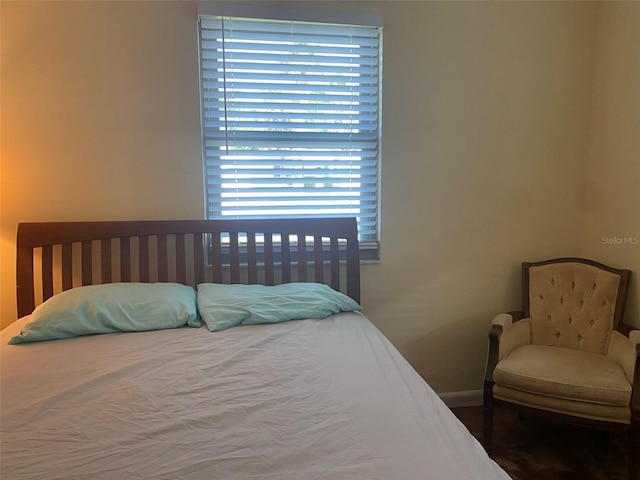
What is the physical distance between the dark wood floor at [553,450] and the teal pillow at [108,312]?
65.8 inches

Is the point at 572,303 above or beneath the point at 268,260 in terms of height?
beneath

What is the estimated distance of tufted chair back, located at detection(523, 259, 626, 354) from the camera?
218 cm

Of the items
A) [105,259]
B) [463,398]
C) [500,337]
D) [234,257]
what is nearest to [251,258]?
[234,257]

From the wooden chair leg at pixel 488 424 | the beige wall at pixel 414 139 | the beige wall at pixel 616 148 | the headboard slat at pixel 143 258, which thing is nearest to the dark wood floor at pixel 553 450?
the wooden chair leg at pixel 488 424

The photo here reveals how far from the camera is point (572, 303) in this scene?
2.29m

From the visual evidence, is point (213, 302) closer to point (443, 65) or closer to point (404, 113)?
point (404, 113)

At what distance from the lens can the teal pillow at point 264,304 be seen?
171 cm

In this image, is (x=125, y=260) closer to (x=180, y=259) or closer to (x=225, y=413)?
(x=180, y=259)

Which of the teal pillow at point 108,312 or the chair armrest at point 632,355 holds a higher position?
the teal pillow at point 108,312

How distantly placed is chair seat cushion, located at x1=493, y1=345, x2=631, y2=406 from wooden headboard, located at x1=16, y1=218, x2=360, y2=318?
848mm

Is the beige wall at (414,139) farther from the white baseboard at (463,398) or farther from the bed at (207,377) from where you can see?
the bed at (207,377)

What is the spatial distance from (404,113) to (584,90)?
45.2 inches

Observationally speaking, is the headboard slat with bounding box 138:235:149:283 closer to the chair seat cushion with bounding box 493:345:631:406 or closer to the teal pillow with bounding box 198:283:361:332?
the teal pillow with bounding box 198:283:361:332

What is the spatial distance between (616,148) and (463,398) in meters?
1.72
